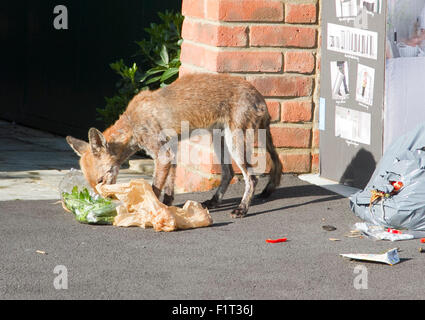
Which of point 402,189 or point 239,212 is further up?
point 402,189

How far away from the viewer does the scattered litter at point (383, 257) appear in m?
6.50

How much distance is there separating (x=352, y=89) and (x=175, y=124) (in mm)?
1962

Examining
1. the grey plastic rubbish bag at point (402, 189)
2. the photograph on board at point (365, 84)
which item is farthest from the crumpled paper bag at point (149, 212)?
the photograph on board at point (365, 84)

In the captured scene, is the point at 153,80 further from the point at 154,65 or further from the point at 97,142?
the point at 97,142

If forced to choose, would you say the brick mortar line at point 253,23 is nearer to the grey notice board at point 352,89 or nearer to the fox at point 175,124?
the grey notice board at point 352,89

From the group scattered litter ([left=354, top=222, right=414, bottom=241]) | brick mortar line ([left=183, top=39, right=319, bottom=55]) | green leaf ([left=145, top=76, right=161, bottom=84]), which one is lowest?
scattered litter ([left=354, top=222, right=414, bottom=241])

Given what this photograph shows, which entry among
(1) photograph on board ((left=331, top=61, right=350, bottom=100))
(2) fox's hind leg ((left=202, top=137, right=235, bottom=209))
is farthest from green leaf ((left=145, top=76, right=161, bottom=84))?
(1) photograph on board ((left=331, top=61, right=350, bottom=100))

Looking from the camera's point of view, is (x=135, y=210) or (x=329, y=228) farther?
(x=135, y=210)

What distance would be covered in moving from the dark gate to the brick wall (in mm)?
2599

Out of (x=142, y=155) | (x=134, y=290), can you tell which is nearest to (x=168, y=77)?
(x=142, y=155)

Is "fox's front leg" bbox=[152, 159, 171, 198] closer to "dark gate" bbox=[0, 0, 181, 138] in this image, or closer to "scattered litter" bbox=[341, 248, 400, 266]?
"scattered litter" bbox=[341, 248, 400, 266]

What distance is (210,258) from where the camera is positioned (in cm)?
676

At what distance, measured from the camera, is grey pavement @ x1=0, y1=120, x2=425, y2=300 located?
593 centimetres

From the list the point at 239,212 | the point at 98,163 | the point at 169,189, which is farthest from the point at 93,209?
the point at 239,212
